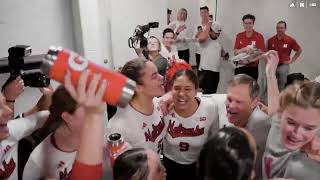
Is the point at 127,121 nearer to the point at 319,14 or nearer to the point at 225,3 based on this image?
the point at 225,3

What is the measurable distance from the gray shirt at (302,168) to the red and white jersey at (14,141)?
1.21m

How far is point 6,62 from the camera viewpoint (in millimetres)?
2260

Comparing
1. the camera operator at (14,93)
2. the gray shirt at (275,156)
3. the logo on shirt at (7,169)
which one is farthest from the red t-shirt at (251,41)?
the logo on shirt at (7,169)

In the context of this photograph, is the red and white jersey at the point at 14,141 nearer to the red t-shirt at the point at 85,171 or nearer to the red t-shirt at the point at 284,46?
the red t-shirt at the point at 85,171

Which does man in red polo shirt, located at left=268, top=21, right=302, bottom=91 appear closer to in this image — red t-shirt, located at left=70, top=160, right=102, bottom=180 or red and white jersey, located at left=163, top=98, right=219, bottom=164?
red and white jersey, located at left=163, top=98, right=219, bottom=164

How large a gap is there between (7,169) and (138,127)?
0.71m

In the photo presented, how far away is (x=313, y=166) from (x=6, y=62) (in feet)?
6.63

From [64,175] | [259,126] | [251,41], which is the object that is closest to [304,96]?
[259,126]

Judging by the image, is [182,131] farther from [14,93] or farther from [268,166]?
[14,93]

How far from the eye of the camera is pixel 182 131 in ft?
6.61

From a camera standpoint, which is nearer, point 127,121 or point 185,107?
point 127,121

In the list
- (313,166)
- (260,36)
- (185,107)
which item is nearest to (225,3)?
(260,36)

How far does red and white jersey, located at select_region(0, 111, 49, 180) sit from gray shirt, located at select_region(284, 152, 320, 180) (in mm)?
1206

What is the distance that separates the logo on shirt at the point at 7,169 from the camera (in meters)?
1.45
